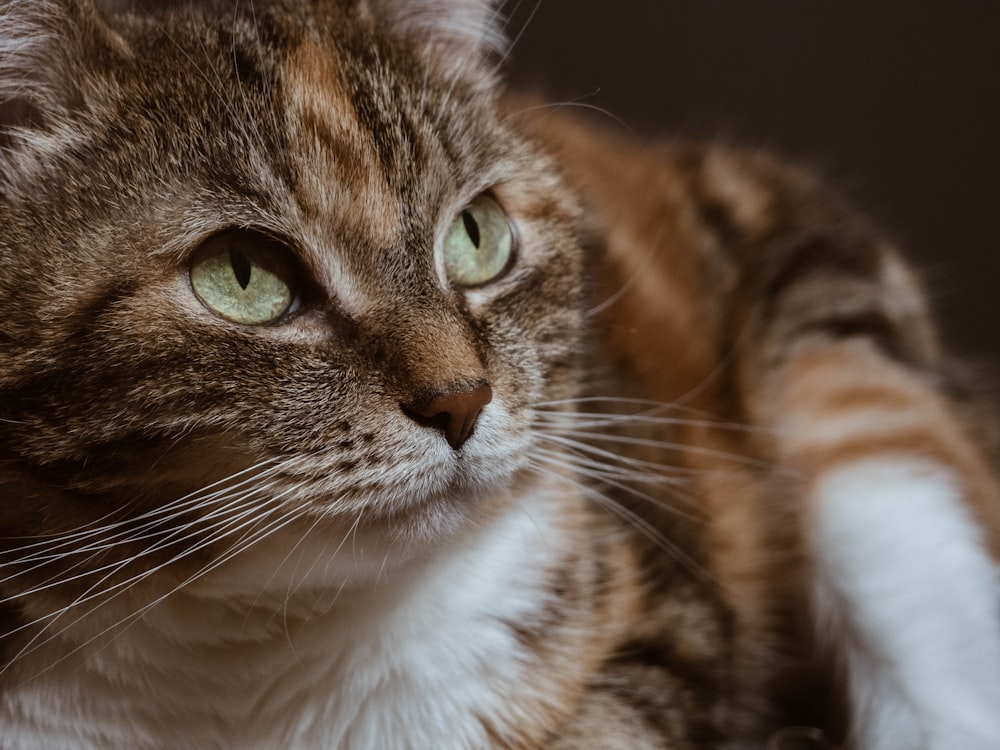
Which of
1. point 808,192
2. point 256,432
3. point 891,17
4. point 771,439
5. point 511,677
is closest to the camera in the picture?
point 256,432

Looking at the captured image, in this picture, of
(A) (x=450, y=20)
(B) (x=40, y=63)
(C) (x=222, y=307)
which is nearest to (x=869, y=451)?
(A) (x=450, y=20)

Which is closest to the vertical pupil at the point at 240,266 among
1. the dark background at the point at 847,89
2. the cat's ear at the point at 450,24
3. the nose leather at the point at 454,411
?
the nose leather at the point at 454,411

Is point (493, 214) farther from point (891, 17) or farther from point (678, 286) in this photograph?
point (891, 17)

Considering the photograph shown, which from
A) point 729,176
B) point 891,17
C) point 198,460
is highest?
point 891,17

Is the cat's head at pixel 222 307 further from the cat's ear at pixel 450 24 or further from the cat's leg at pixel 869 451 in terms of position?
the cat's leg at pixel 869 451

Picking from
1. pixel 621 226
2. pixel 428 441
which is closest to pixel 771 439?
pixel 621 226

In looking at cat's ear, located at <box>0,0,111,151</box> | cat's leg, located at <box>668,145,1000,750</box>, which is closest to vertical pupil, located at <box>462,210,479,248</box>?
cat's ear, located at <box>0,0,111,151</box>

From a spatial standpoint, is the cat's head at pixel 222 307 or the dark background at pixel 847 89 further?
the dark background at pixel 847 89
